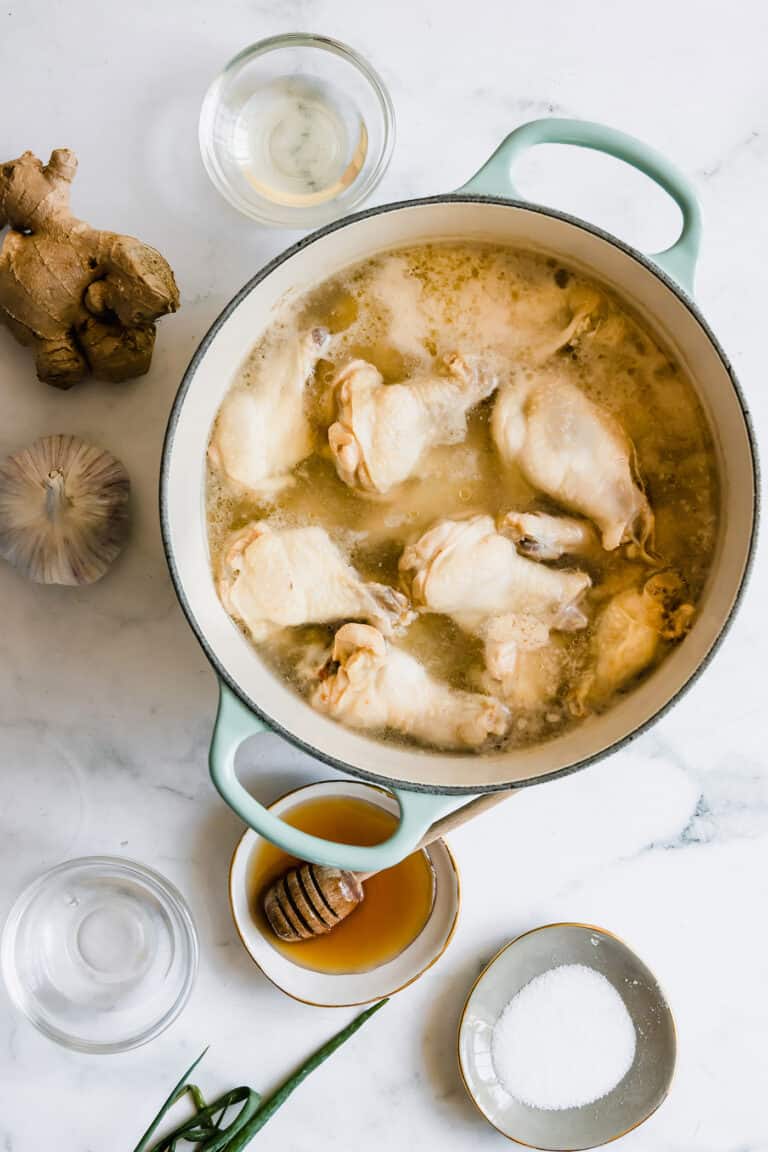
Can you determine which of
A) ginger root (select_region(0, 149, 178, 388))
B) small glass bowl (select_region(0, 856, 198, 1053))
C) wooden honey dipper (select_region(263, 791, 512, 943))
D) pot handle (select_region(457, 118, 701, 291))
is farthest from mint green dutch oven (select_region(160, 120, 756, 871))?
small glass bowl (select_region(0, 856, 198, 1053))

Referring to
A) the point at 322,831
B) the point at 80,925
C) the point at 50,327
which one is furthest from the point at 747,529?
the point at 80,925

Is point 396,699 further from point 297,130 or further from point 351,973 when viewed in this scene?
point 297,130

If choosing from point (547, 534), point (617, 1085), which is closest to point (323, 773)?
point (547, 534)

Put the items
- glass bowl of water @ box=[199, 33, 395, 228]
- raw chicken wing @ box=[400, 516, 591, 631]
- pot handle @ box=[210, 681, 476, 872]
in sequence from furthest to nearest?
1. glass bowl of water @ box=[199, 33, 395, 228]
2. raw chicken wing @ box=[400, 516, 591, 631]
3. pot handle @ box=[210, 681, 476, 872]

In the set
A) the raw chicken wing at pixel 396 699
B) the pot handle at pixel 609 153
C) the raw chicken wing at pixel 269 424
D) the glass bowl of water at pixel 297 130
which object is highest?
the pot handle at pixel 609 153

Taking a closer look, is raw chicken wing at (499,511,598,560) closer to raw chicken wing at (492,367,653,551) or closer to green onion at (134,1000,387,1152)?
raw chicken wing at (492,367,653,551)

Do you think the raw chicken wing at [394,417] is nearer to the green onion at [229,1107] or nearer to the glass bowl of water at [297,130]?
the glass bowl of water at [297,130]

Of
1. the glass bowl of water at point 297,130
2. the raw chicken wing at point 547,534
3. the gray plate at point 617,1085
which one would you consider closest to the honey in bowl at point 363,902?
the gray plate at point 617,1085
